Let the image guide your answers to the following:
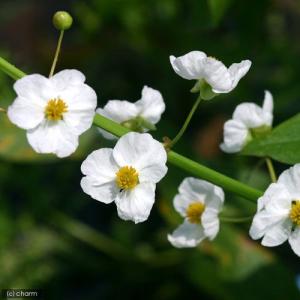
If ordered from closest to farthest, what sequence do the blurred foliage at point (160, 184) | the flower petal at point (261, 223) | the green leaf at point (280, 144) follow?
the flower petal at point (261, 223)
the green leaf at point (280, 144)
the blurred foliage at point (160, 184)

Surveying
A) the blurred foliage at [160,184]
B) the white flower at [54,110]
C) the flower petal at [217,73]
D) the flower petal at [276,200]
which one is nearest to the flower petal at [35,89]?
the white flower at [54,110]

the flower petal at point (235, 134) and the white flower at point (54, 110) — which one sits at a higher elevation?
the white flower at point (54, 110)

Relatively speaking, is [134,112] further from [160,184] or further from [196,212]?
[160,184]

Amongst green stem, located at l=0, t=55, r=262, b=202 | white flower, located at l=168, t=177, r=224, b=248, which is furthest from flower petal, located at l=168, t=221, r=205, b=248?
green stem, located at l=0, t=55, r=262, b=202

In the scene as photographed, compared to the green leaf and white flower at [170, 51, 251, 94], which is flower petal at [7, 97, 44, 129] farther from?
the green leaf

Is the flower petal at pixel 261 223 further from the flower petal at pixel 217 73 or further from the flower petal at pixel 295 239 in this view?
the flower petal at pixel 217 73

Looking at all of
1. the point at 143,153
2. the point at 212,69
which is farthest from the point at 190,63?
the point at 143,153

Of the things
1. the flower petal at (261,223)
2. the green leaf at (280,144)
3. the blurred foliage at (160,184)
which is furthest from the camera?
the blurred foliage at (160,184)
